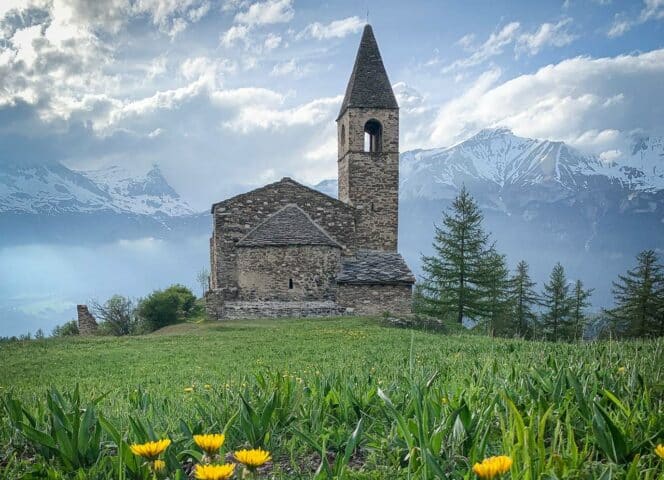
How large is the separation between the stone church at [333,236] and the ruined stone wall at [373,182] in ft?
0.18

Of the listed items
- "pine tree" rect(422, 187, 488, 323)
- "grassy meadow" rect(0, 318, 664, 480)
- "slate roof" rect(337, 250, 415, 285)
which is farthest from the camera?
"pine tree" rect(422, 187, 488, 323)

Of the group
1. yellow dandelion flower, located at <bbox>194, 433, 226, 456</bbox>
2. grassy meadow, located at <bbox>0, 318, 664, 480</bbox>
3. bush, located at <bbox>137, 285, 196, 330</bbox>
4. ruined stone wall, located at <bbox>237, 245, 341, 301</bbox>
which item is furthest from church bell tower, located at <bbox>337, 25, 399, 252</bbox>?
yellow dandelion flower, located at <bbox>194, 433, 226, 456</bbox>

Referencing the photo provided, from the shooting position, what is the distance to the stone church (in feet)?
82.1

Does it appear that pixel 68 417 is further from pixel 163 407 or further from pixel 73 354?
pixel 73 354

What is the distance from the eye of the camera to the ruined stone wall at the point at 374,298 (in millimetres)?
25078

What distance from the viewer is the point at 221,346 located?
571 inches

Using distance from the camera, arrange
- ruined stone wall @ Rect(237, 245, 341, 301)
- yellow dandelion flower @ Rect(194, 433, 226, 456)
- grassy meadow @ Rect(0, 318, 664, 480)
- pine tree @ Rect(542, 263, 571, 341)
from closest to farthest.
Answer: yellow dandelion flower @ Rect(194, 433, 226, 456)
grassy meadow @ Rect(0, 318, 664, 480)
ruined stone wall @ Rect(237, 245, 341, 301)
pine tree @ Rect(542, 263, 571, 341)

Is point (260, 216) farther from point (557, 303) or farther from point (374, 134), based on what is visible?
point (557, 303)

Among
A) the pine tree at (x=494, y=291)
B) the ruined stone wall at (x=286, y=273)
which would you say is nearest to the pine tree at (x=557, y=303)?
the pine tree at (x=494, y=291)

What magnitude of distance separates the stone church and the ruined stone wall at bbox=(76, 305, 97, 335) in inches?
247

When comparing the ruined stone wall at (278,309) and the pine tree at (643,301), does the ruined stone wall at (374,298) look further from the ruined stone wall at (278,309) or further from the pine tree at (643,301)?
the pine tree at (643,301)

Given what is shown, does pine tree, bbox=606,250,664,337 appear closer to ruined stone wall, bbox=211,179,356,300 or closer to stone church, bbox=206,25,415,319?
stone church, bbox=206,25,415,319

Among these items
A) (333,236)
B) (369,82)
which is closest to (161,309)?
(333,236)

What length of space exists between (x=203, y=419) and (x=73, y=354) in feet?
42.9
